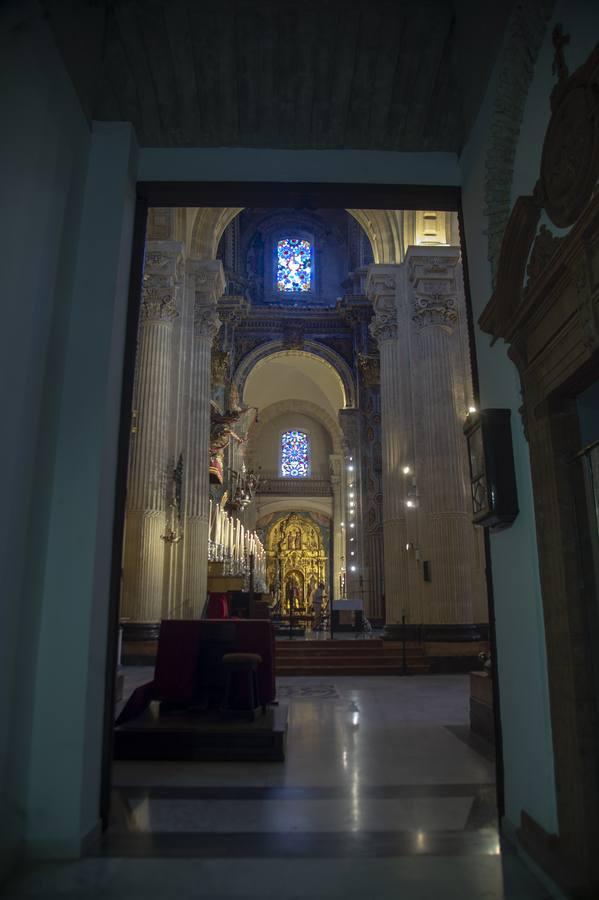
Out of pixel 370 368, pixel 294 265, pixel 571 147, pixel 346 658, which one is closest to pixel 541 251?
pixel 571 147

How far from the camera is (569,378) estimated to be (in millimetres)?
2615

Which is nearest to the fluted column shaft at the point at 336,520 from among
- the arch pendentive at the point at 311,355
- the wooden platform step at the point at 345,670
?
the arch pendentive at the point at 311,355

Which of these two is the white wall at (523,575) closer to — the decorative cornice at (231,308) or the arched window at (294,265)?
the decorative cornice at (231,308)

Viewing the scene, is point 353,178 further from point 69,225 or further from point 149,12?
point 69,225

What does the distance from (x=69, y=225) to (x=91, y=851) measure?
10.4 feet

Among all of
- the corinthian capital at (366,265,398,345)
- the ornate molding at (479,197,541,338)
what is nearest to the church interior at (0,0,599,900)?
the ornate molding at (479,197,541,338)

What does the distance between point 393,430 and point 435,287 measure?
3116 millimetres

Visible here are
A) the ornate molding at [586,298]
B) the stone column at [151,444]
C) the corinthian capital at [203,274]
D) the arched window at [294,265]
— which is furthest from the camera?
the arched window at [294,265]

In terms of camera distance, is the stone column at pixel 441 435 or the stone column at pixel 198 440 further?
the stone column at pixel 198 440

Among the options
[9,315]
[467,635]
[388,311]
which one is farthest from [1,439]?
[388,311]

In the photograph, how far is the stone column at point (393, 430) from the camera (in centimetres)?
1291

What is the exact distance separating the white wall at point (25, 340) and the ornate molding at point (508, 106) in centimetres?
225

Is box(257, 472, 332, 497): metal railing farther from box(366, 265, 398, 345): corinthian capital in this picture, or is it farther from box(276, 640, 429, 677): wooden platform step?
box(276, 640, 429, 677): wooden platform step

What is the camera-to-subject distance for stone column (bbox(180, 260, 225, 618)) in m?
12.5
